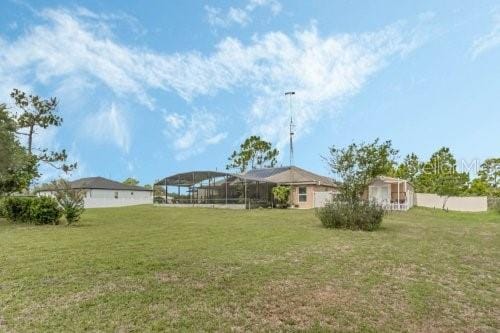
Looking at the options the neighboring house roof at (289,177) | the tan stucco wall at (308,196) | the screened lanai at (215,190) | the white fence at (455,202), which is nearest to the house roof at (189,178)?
the screened lanai at (215,190)

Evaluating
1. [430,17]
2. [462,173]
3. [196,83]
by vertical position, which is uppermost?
[430,17]

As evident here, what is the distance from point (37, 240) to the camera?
10867 mm

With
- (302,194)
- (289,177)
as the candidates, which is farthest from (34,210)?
(289,177)

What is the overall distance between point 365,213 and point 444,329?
8.96m

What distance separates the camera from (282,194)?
29578 mm

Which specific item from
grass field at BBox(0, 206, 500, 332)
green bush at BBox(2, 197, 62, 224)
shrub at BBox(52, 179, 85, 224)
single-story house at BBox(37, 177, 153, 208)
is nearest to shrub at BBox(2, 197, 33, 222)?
green bush at BBox(2, 197, 62, 224)

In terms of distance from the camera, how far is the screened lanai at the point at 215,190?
29659 millimetres

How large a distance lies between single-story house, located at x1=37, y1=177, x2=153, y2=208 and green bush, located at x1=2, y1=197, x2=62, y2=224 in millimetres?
18637

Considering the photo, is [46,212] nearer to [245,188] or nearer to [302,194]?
[245,188]

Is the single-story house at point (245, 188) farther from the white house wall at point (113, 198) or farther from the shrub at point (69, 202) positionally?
the shrub at point (69, 202)

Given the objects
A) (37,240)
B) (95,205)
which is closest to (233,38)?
(37,240)

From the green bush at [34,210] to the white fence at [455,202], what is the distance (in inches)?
1196

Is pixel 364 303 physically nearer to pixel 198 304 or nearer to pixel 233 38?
pixel 198 304

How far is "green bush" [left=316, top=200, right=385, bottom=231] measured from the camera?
528 inches
